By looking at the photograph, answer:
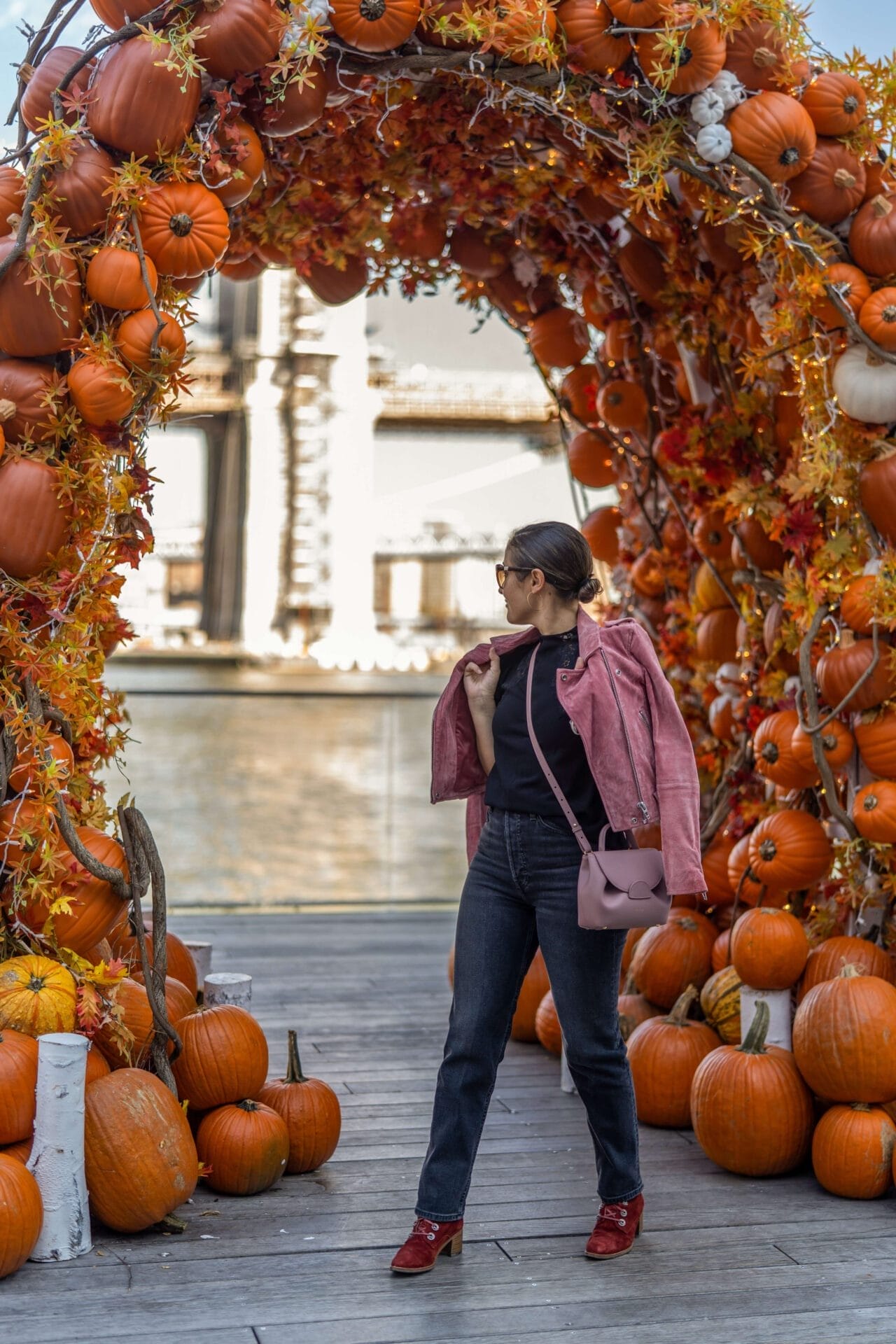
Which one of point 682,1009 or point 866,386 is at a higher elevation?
point 866,386

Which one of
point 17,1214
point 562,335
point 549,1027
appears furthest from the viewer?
point 562,335

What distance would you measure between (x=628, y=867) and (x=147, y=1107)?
3.29 feet

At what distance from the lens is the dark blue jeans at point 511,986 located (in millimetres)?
2514

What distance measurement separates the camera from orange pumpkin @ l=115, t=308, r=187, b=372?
2.72 metres

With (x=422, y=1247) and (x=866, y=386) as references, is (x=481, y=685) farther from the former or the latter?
(x=866, y=386)

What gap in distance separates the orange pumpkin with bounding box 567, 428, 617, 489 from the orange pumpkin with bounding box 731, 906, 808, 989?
1.79 metres

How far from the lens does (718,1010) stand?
3521 millimetres

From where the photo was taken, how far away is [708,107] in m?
3.10

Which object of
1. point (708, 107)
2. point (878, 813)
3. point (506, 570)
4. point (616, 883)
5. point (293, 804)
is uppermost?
point (708, 107)

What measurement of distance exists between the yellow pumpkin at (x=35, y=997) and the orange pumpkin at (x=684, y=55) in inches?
84.9

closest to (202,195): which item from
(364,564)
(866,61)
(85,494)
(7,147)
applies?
(7,147)

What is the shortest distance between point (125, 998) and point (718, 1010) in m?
1.44

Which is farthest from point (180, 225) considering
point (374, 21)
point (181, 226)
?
point (374, 21)

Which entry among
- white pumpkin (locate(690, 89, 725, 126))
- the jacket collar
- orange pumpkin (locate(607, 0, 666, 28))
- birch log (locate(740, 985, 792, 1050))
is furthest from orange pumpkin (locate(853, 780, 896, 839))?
orange pumpkin (locate(607, 0, 666, 28))
